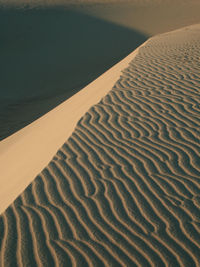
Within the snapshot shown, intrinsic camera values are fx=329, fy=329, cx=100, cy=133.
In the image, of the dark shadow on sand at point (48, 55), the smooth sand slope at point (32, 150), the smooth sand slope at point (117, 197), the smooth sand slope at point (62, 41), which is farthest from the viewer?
the smooth sand slope at point (62, 41)

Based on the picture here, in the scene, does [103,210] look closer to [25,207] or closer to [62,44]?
[25,207]

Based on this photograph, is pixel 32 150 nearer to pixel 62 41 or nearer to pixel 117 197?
pixel 117 197

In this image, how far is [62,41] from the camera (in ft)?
65.3

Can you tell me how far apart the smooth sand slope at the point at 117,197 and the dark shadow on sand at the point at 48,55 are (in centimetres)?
483

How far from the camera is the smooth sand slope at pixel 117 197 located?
333 cm

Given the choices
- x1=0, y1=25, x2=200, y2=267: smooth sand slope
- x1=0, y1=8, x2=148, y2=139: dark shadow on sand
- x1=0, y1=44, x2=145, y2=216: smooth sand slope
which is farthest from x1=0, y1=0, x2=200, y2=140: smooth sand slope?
x1=0, y1=25, x2=200, y2=267: smooth sand slope

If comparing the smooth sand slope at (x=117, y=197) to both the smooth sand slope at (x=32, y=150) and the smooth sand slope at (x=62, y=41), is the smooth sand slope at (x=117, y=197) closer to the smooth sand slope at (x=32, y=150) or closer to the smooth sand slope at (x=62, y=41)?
the smooth sand slope at (x=32, y=150)

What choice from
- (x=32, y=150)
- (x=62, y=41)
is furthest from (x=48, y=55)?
(x=32, y=150)

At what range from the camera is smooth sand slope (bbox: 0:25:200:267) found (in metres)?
3.33

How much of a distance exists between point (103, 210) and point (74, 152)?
60.3 inches

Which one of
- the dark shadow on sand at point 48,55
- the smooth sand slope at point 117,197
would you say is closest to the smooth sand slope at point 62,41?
the dark shadow on sand at point 48,55

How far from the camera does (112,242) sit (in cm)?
343

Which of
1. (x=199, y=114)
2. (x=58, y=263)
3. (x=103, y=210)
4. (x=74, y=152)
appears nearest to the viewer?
(x=58, y=263)

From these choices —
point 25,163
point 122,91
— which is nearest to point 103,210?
point 25,163
